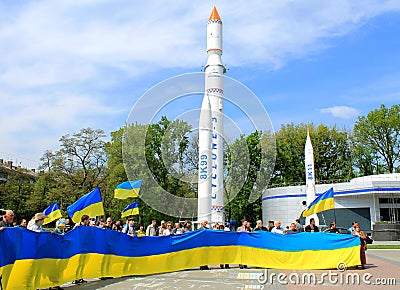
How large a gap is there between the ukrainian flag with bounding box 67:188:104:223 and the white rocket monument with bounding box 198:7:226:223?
16.8 meters

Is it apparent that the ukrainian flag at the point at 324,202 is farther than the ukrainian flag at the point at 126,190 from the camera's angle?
No

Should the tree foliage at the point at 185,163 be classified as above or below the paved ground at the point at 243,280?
above

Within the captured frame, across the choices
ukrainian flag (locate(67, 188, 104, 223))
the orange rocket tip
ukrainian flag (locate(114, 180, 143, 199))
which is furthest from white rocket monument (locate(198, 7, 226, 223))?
ukrainian flag (locate(67, 188, 104, 223))

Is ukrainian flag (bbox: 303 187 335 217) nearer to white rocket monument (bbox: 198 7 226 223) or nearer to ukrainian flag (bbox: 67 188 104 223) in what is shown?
ukrainian flag (bbox: 67 188 104 223)

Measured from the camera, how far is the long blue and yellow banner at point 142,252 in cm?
919

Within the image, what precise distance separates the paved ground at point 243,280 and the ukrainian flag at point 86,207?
2847 millimetres

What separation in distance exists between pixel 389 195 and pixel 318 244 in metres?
33.4

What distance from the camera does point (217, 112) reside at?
32.8 meters

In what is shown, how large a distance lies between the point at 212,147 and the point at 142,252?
19.3 metres

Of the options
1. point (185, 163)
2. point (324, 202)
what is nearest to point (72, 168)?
point (185, 163)

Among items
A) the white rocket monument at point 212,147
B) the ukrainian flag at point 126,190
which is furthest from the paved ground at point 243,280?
the white rocket monument at point 212,147

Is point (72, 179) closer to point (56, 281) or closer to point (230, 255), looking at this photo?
point (230, 255)

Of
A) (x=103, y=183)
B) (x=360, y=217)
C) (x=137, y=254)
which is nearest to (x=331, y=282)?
(x=137, y=254)

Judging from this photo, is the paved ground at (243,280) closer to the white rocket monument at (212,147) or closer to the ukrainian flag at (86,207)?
the ukrainian flag at (86,207)
